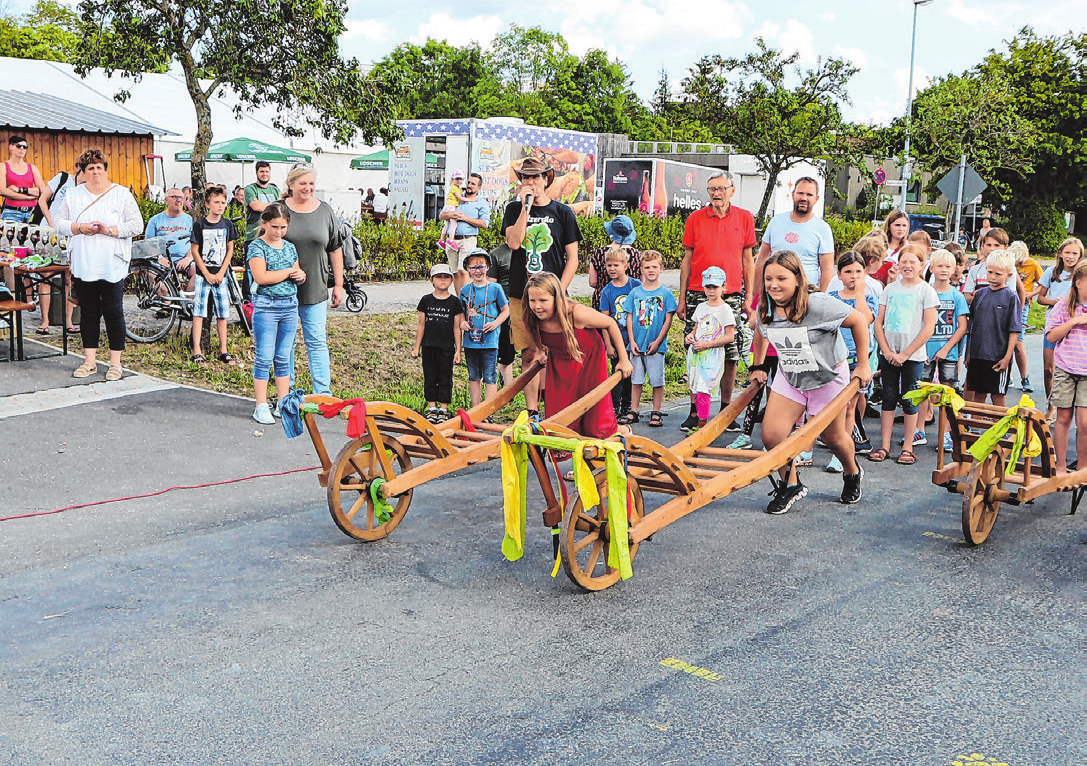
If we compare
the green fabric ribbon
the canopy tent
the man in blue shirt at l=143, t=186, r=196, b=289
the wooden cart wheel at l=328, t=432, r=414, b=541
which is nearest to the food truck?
the canopy tent

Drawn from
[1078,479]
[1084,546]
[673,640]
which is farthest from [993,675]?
[1078,479]

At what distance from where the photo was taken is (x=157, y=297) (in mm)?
12078

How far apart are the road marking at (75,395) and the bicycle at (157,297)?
5.58 ft

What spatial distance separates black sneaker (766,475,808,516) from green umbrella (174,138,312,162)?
67.0 ft

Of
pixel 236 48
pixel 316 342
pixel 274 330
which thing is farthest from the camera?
pixel 236 48

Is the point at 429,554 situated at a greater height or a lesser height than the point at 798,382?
lesser

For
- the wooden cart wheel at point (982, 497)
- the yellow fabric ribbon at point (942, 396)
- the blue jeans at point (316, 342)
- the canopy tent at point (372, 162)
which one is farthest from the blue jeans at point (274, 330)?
the canopy tent at point (372, 162)

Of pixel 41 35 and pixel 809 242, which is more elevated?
pixel 41 35

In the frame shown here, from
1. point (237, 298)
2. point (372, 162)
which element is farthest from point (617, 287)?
point (372, 162)

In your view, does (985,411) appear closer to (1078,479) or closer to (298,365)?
(1078,479)

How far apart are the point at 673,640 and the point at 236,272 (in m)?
9.45

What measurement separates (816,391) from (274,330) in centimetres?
456

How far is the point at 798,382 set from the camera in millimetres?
6719

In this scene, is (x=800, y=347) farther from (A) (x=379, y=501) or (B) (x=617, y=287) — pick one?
(B) (x=617, y=287)
